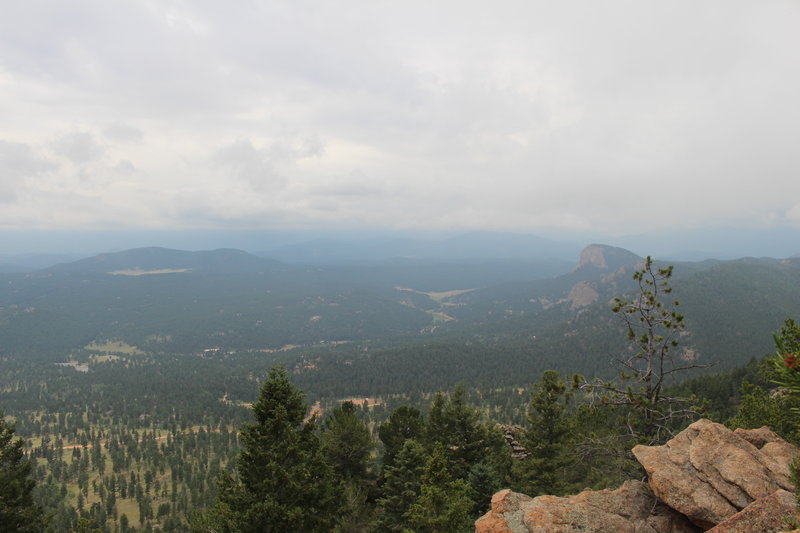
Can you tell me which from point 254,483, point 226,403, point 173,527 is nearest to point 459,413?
point 254,483

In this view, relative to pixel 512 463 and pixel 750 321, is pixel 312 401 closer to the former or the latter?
pixel 512 463

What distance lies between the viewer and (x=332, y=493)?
2112 centimetres

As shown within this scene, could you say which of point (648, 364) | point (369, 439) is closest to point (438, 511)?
point (648, 364)

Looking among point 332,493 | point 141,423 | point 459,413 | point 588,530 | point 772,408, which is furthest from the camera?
point 141,423

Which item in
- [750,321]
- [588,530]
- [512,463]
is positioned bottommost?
[750,321]

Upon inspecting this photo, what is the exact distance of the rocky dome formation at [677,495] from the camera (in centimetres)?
1188

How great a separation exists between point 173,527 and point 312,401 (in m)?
97.8

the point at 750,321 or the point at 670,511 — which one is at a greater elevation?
the point at 670,511

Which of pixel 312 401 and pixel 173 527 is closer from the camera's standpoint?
pixel 173 527

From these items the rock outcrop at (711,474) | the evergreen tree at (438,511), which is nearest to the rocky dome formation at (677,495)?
the rock outcrop at (711,474)

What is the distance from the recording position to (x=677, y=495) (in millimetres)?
12336

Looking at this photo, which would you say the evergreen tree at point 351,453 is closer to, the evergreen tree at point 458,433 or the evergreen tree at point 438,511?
the evergreen tree at point 458,433

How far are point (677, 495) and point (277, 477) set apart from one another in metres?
17.1

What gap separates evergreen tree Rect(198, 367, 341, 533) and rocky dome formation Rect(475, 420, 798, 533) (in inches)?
386
